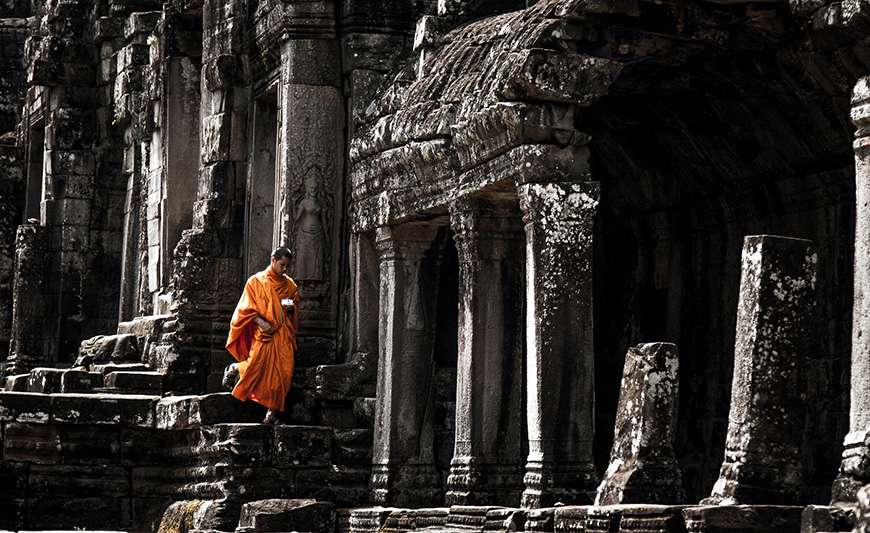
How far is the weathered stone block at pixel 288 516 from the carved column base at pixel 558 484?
2.88 meters

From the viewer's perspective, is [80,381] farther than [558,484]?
Yes

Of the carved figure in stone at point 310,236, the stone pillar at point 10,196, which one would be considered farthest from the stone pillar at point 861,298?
the stone pillar at point 10,196

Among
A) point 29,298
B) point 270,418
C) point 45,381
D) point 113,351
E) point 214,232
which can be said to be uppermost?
point 214,232

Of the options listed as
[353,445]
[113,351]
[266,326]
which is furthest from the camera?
[113,351]

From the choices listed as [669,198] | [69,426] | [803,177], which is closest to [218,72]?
[69,426]

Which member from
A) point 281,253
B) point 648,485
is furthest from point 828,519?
point 281,253

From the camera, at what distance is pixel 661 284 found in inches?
805

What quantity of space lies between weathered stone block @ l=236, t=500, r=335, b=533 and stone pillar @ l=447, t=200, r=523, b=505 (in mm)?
1475

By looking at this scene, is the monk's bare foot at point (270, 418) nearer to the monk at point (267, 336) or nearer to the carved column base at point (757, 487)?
the monk at point (267, 336)

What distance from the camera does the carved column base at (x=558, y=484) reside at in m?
15.7

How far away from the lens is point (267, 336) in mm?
20328

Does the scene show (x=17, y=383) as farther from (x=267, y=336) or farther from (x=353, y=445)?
(x=353, y=445)

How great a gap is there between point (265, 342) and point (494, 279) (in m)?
3.49

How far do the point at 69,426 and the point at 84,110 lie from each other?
9722 millimetres
